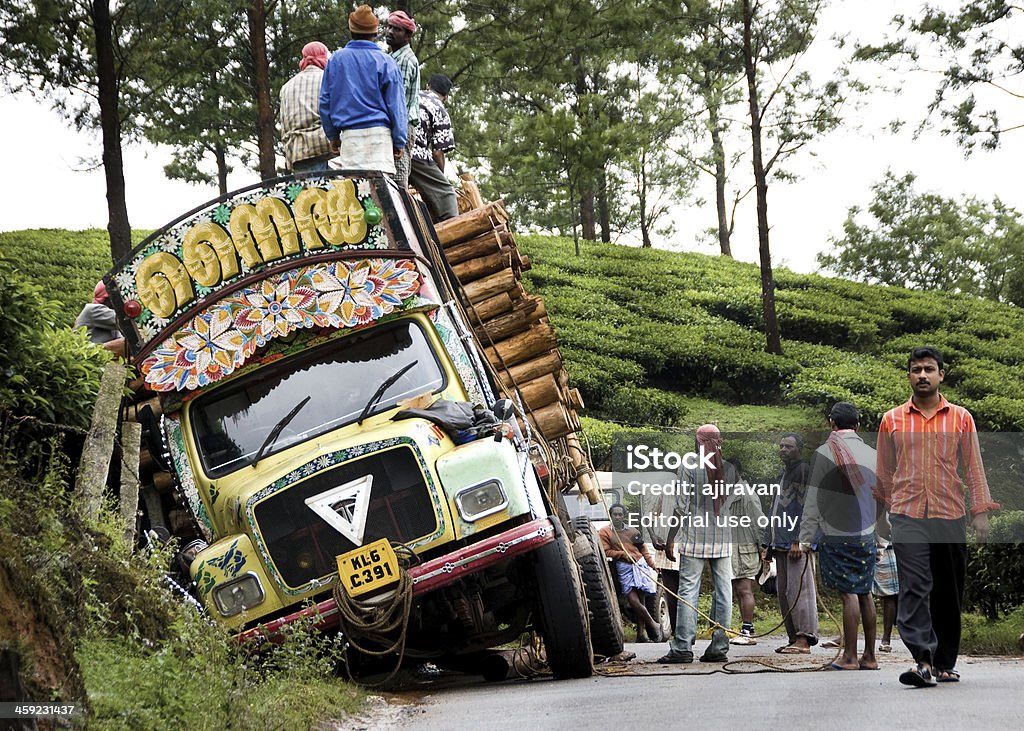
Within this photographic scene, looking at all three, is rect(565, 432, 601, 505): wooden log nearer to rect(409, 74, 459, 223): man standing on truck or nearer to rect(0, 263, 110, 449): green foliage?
rect(409, 74, 459, 223): man standing on truck

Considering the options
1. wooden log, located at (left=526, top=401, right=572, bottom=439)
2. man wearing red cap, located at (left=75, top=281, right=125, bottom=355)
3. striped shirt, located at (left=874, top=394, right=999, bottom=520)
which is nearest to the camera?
striped shirt, located at (left=874, top=394, right=999, bottom=520)

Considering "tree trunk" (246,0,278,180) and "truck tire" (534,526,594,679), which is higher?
"tree trunk" (246,0,278,180)

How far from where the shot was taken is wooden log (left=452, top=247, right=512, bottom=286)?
10977 mm

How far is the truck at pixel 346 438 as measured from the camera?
328 inches

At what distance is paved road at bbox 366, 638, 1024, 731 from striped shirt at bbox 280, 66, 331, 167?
542 centimetres

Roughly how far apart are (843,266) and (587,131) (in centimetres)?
2525

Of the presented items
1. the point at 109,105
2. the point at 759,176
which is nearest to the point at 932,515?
the point at 109,105

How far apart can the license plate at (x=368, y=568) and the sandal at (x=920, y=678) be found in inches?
123

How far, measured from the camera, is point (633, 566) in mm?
14234

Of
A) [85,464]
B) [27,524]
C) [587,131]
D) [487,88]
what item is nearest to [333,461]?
[85,464]

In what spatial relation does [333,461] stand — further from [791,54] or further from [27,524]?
[791,54]

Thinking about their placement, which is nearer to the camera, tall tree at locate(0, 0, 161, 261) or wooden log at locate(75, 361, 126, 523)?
wooden log at locate(75, 361, 126, 523)

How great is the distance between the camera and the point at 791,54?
2578cm

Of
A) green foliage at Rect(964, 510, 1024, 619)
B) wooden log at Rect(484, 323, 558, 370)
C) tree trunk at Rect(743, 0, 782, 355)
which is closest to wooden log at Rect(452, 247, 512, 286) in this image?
wooden log at Rect(484, 323, 558, 370)
